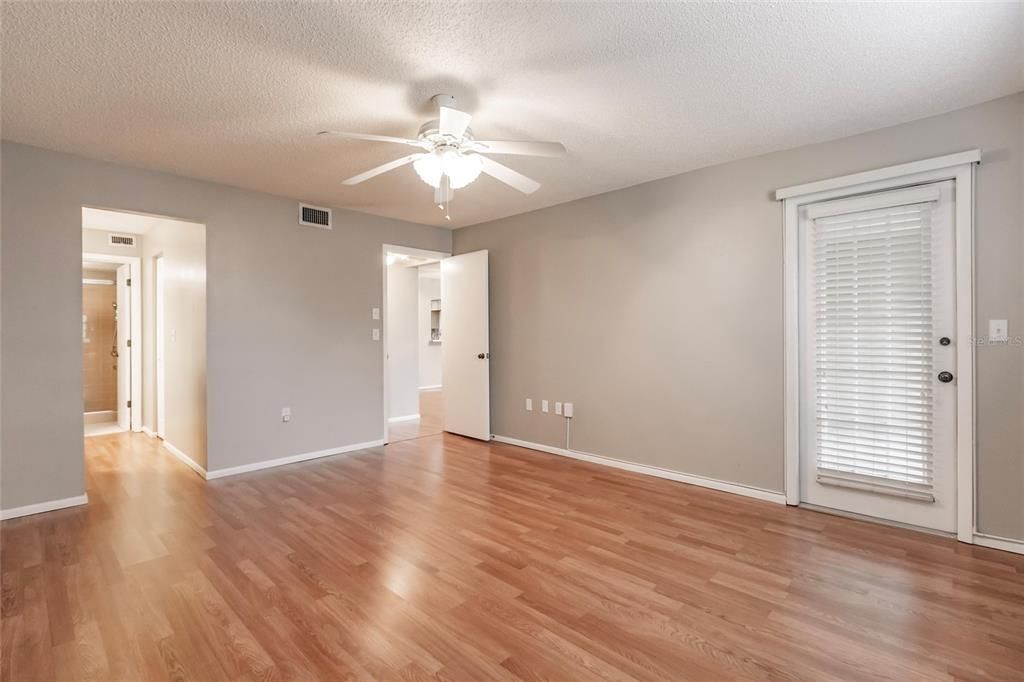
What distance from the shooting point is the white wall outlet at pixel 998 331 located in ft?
8.63

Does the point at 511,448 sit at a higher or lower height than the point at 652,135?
lower

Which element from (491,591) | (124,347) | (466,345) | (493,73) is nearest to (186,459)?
(124,347)

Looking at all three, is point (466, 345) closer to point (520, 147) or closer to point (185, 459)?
point (185, 459)

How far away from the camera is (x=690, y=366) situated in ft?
12.6

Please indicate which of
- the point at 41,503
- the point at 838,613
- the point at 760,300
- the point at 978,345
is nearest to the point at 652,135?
the point at 760,300

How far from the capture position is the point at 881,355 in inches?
119

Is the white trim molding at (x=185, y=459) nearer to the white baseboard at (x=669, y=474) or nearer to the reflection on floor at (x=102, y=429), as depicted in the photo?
the reflection on floor at (x=102, y=429)

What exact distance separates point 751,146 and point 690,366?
5.47ft

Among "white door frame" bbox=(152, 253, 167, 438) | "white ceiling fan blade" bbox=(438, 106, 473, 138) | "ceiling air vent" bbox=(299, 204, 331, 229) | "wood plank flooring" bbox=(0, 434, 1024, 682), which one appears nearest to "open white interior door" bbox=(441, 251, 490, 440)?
"ceiling air vent" bbox=(299, 204, 331, 229)

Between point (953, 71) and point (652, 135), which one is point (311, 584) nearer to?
point (652, 135)

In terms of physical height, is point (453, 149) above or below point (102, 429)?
above

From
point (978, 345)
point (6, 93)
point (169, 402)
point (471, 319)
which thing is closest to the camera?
point (6, 93)

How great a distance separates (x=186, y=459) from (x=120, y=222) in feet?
9.22

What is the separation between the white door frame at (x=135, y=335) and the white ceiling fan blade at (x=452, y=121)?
5454mm
